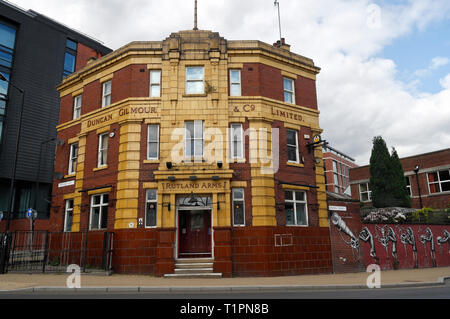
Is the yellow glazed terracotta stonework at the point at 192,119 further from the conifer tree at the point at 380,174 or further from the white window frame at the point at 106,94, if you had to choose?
the conifer tree at the point at 380,174

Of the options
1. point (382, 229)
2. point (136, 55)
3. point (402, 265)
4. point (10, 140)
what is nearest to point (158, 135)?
point (136, 55)

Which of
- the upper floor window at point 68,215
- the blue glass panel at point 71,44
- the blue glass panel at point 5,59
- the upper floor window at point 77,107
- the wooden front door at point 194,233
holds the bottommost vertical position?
the wooden front door at point 194,233

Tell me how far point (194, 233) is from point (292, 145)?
23.4 ft

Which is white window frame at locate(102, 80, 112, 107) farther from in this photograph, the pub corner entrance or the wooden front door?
the wooden front door

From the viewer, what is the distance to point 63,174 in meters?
20.8

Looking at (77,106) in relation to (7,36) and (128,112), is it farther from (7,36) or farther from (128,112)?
(7,36)

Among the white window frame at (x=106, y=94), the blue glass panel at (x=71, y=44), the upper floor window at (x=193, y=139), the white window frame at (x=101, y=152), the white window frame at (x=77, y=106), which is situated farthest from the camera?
the blue glass panel at (x=71, y=44)

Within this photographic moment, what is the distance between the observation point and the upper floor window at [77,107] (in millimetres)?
21375

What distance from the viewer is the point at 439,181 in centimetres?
3322

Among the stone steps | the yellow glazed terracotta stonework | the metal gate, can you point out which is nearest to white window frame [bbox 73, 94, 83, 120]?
the yellow glazed terracotta stonework

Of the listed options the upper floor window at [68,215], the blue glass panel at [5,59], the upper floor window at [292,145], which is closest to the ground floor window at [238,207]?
the upper floor window at [292,145]

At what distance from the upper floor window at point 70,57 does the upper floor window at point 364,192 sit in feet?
120
